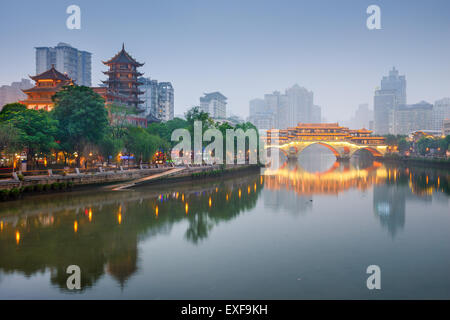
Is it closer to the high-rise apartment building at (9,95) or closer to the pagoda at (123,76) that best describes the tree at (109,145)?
the pagoda at (123,76)

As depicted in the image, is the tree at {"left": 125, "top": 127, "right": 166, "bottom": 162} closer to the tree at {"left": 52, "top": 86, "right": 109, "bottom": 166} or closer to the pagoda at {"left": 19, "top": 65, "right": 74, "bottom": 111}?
the tree at {"left": 52, "top": 86, "right": 109, "bottom": 166}

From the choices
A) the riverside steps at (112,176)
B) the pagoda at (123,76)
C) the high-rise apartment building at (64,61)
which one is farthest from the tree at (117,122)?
the high-rise apartment building at (64,61)

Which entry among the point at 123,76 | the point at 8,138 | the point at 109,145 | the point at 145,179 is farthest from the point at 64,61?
the point at 8,138

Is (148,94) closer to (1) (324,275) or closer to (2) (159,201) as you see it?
(2) (159,201)

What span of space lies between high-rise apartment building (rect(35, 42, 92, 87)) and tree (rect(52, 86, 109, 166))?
9403 cm

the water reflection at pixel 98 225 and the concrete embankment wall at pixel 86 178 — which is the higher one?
the concrete embankment wall at pixel 86 178

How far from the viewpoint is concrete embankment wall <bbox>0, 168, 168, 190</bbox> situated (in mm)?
22766

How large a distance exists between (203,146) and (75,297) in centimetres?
3308

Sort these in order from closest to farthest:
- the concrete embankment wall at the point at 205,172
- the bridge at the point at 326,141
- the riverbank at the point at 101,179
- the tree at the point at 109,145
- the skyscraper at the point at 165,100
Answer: the riverbank at the point at 101,179 < the tree at the point at 109,145 < the concrete embankment wall at the point at 205,172 < the bridge at the point at 326,141 < the skyscraper at the point at 165,100

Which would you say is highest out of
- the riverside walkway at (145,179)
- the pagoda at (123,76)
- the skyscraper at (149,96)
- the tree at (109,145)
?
the skyscraper at (149,96)

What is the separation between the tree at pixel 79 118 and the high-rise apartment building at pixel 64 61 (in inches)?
3702

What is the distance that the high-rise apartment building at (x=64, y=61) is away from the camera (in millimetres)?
118688

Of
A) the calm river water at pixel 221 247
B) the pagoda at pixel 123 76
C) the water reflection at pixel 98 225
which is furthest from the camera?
the pagoda at pixel 123 76
